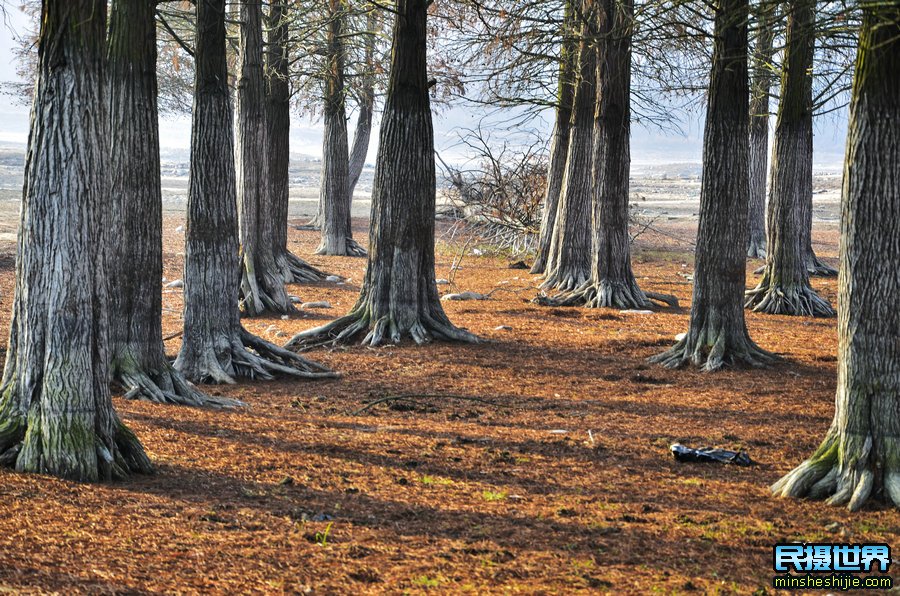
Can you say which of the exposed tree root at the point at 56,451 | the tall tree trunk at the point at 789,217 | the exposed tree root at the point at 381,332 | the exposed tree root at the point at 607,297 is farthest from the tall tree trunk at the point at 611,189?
the exposed tree root at the point at 56,451

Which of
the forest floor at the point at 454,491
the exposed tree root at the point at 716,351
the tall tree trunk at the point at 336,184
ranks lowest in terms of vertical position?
the forest floor at the point at 454,491

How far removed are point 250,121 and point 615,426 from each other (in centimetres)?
913

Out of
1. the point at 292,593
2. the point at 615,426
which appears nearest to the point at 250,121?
the point at 615,426

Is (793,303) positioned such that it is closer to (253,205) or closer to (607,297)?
(607,297)

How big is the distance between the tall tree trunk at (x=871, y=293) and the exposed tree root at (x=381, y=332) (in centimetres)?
648

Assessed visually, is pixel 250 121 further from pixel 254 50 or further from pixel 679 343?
pixel 679 343

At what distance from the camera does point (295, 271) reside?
19344mm

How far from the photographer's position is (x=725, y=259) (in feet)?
34.6

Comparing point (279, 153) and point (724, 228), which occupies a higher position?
point (279, 153)

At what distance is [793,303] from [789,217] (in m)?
1.51

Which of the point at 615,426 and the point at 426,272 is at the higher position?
the point at 426,272

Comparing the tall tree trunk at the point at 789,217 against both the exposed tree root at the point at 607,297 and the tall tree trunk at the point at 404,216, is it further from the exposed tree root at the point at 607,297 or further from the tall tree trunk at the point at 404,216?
the tall tree trunk at the point at 404,216

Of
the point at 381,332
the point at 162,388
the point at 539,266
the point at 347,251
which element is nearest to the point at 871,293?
the point at 162,388

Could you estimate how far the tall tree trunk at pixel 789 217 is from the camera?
1522 cm
